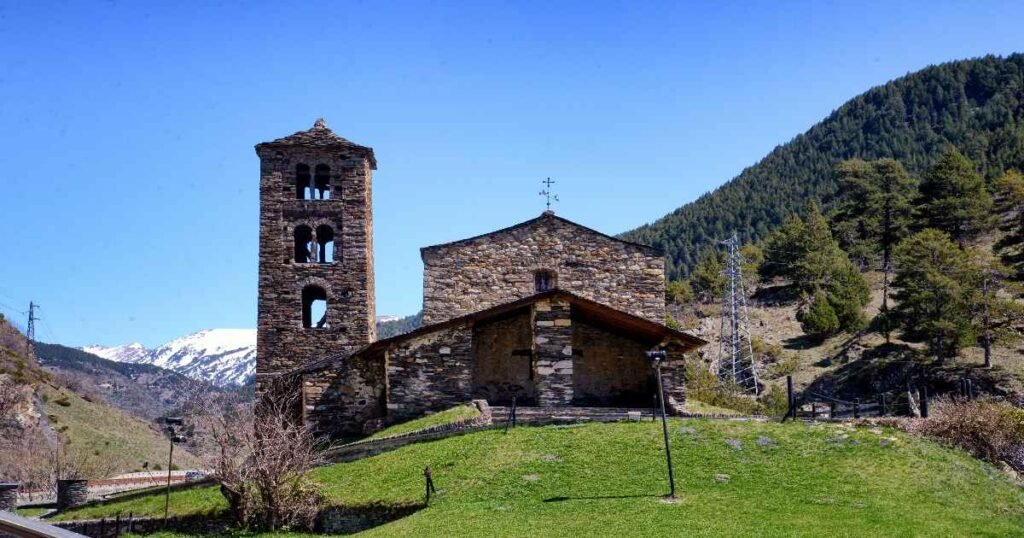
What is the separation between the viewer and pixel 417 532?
1652 cm

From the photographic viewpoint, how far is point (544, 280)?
3378cm

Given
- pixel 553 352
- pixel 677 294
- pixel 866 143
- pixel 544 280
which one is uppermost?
pixel 866 143

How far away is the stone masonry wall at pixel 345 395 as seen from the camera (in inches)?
1115

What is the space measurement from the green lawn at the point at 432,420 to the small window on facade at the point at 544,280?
8.37 m

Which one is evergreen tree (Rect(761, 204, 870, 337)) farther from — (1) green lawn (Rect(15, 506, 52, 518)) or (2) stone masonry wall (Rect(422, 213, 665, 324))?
(1) green lawn (Rect(15, 506, 52, 518))

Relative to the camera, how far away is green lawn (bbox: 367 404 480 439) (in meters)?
24.6

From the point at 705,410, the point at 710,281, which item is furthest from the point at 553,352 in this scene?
the point at 710,281

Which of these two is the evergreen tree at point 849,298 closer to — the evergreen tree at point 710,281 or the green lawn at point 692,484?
the evergreen tree at point 710,281

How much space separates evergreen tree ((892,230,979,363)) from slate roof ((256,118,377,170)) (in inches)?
1274

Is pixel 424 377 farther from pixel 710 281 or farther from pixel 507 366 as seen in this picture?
pixel 710 281

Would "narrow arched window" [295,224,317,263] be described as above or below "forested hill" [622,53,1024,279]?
below

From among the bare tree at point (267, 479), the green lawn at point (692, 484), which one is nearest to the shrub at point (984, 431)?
the green lawn at point (692, 484)

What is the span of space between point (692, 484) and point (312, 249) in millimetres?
19631

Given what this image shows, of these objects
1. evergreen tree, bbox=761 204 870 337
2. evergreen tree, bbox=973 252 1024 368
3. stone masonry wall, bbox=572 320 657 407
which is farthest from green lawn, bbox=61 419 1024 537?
evergreen tree, bbox=761 204 870 337
